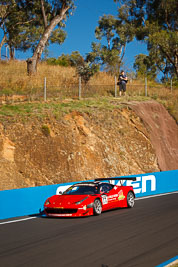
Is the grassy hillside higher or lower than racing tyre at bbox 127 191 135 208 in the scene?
higher

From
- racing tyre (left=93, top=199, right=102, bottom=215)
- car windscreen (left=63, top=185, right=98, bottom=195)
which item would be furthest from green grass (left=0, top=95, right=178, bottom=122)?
racing tyre (left=93, top=199, right=102, bottom=215)

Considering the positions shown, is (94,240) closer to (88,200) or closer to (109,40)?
(88,200)

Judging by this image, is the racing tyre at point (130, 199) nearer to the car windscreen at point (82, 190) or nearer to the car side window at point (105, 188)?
the car side window at point (105, 188)

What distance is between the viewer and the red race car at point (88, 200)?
41.8 ft

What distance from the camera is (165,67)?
6662 cm

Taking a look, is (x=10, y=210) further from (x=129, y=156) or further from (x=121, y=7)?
(x=121, y=7)

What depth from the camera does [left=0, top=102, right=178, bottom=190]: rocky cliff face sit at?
21.4 meters

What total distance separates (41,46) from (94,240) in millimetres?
26313

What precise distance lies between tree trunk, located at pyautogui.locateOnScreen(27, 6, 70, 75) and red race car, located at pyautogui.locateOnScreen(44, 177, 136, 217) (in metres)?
19.0

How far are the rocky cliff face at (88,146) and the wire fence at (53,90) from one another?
2.90 meters

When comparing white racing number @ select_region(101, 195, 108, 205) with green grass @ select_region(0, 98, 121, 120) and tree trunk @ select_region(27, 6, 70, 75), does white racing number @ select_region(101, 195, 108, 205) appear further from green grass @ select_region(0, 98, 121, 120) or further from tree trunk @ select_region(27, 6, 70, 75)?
tree trunk @ select_region(27, 6, 70, 75)

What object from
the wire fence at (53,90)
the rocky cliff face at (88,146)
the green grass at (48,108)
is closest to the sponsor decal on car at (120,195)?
the rocky cliff face at (88,146)

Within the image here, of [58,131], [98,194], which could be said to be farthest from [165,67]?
[98,194]

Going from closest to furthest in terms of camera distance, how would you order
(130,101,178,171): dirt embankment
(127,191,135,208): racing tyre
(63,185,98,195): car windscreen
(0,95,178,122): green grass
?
1. (63,185,98,195): car windscreen
2. (127,191,135,208): racing tyre
3. (0,95,178,122): green grass
4. (130,101,178,171): dirt embankment
